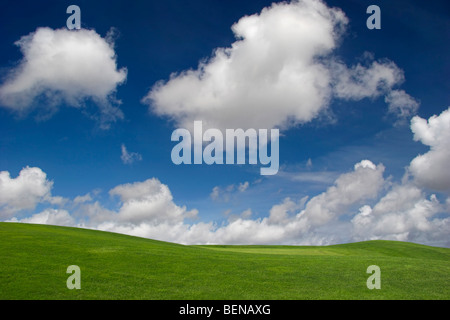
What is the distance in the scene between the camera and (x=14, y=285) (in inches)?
667

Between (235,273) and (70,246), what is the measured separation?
48.2 feet

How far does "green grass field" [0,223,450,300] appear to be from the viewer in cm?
1720

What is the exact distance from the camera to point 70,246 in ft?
88.6

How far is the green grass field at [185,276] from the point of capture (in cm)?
1720

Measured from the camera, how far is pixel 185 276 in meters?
20.5

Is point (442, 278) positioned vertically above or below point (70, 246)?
below
